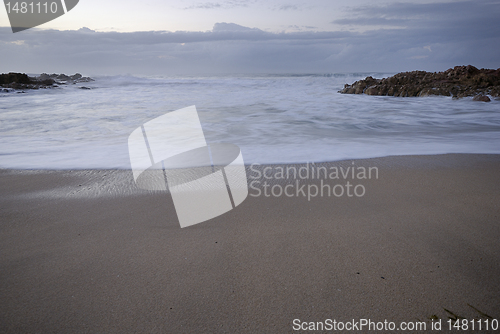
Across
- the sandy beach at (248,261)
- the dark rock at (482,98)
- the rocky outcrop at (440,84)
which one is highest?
the rocky outcrop at (440,84)

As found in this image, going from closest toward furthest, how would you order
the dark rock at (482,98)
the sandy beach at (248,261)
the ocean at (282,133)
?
the sandy beach at (248,261) → the ocean at (282,133) → the dark rock at (482,98)

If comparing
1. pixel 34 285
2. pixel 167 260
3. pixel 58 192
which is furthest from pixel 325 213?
pixel 58 192

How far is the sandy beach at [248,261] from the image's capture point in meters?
1.25

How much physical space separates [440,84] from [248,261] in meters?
13.6

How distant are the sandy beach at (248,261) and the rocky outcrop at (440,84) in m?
→ 10.8

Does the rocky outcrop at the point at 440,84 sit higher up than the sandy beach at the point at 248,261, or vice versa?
the rocky outcrop at the point at 440,84

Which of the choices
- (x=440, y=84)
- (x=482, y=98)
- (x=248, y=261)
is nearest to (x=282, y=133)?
(x=248, y=261)

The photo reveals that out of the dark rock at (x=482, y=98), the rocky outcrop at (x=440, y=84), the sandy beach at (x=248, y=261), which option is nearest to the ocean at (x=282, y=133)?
the dark rock at (x=482, y=98)

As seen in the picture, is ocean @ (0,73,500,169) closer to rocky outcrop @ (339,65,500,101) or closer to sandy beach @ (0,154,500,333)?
sandy beach @ (0,154,500,333)

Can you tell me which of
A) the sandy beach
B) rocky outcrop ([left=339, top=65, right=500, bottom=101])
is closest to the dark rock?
rocky outcrop ([left=339, top=65, right=500, bottom=101])

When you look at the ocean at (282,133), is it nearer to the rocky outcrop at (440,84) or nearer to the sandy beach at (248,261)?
the sandy beach at (248,261)

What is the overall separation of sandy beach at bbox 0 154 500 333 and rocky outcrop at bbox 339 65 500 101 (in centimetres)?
1082

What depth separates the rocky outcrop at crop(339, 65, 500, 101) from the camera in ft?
36.0

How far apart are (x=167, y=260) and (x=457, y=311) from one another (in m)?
1.35
